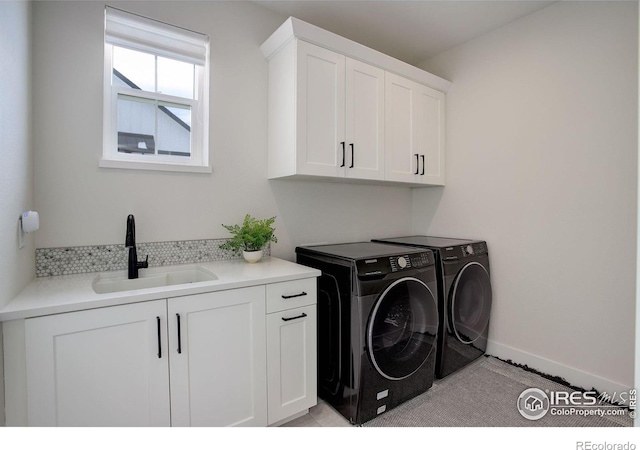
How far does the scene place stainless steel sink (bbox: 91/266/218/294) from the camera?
1.68m

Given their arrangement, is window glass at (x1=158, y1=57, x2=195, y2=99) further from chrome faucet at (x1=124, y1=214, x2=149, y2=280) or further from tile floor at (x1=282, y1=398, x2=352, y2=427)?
tile floor at (x1=282, y1=398, x2=352, y2=427)

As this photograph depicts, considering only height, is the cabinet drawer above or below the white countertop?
below

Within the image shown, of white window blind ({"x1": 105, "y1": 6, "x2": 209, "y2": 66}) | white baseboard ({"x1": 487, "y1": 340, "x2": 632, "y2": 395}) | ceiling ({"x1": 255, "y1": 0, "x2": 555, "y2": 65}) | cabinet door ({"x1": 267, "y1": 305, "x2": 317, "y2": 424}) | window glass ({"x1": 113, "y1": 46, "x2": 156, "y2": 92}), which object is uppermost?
ceiling ({"x1": 255, "y1": 0, "x2": 555, "y2": 65})

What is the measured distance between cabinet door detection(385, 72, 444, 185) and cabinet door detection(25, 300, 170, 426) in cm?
185

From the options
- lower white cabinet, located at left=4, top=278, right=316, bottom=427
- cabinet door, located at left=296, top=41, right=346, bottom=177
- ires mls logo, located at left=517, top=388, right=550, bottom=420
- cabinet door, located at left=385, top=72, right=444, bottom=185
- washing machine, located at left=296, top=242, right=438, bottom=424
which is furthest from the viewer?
cabinet door, located at left=385, top=72, right=444, bottom=185

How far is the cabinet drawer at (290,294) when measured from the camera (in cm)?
164

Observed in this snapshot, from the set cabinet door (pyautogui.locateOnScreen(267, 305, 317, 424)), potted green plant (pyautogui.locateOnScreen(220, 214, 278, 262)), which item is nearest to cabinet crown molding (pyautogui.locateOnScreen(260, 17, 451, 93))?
potted green plant (pyautogui.locateOnScreen(220, 214, 278, 262))

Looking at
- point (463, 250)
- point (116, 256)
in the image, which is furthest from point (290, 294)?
point (463, 250)

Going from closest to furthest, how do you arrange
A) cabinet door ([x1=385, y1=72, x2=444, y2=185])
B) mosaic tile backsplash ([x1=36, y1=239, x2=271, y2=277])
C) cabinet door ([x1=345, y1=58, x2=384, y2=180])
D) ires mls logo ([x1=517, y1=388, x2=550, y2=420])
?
mosaic tile backsplash ([x1=36, y1=239, x2=271, y2=277]), ires mls logo ([x1=517, y1=388, x2=550, y2=420]), cabinet door ([x1=345, y1=58, x2=384, y2=180]), cabinet door ([x1=385, y1=72, x2=444, y2=185])

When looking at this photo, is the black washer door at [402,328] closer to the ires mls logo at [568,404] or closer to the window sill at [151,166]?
the ires mls logo at [568,404]

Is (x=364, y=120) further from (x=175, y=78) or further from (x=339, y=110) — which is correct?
(x=175, y=78)

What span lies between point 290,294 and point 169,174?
3.39ft

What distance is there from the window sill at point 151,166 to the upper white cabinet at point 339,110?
49cm

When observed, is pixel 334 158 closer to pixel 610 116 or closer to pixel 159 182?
pixel 159 182
